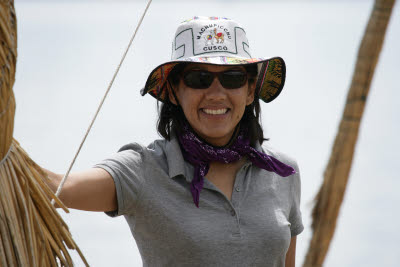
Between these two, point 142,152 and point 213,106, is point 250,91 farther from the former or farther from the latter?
point 142,152

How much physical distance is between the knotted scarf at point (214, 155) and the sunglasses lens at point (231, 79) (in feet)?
0.62

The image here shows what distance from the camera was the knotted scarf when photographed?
2.08 metres

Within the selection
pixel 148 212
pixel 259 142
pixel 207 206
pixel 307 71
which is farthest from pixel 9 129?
pixel 307 71

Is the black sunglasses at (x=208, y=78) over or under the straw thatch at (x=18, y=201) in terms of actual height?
over

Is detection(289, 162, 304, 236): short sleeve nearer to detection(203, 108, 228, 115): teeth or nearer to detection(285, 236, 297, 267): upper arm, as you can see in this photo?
detection(285, 236, 297, 267): upper arm

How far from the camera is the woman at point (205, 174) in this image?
6.33 ft

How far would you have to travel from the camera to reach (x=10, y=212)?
4.84 feet

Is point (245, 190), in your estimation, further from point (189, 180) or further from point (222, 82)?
point (222, 82)

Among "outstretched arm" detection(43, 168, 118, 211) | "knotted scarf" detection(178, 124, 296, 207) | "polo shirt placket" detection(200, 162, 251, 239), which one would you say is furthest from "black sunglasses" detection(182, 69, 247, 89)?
"outstretched arm" detection(43, 168, 118, 211)

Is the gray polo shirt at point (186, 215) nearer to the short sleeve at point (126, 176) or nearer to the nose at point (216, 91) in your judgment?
the short sleeve at point (126, 176)

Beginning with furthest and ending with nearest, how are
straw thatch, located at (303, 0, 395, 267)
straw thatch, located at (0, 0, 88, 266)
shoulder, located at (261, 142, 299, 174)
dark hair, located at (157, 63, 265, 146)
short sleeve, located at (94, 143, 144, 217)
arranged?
straw thatch, located at (303, 0, 395, 267) → shoulder, located at (261, 142, 299, 174) → dark hair, located at (157, 63, 265, 146) → short sleeve, located at (94, 143, 144, 217) → straw thatch, located at (0, 0, 88, 266)

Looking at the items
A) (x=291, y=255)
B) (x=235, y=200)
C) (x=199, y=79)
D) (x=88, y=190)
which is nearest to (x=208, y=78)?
(x=199, y=79)

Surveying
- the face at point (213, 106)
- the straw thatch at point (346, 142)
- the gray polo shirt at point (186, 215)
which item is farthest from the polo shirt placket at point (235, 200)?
the straw thatch at point (346, 142)

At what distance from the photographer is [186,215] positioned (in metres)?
1.96
